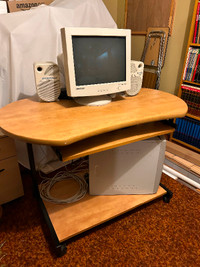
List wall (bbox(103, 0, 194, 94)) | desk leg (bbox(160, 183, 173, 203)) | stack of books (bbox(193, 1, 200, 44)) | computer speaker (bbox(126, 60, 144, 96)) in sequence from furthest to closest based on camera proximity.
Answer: wall (bbox(103, 0, 194, 94)), stack of books (bbox(193, 1, 200, 44)), desk leg (bbox(160, 183, 173, 203)), computer speaker (bbox(126, 60, 144, 96))

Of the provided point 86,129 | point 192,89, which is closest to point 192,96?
point 192,89

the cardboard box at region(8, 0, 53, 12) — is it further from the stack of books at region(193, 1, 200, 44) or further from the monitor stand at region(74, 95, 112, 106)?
the stack of books at region(193, 1, 200, 44)

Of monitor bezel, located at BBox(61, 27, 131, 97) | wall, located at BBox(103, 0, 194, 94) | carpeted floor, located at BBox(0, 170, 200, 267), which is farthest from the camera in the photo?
wall, located at BBox(103, 0, 194, 94)

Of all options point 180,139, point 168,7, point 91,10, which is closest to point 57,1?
point 91,10

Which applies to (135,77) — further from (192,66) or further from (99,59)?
(192,66)

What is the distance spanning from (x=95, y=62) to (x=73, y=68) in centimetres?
14

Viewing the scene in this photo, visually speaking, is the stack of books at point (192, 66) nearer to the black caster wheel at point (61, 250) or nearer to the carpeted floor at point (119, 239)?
the carpeted floor at point (119, 239)

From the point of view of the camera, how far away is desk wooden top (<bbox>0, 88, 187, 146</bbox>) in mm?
790

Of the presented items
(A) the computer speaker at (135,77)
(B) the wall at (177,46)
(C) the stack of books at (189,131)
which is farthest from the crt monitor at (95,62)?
(B) the wall at (177,46)

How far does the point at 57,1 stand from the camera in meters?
1.73

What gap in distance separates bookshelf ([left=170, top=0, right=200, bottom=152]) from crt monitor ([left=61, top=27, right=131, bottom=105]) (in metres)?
1.12

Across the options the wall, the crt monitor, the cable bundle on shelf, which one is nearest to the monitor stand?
the crt monitor

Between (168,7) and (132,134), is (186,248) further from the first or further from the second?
(168,7)

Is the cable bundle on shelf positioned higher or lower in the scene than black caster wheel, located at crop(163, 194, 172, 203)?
higher
